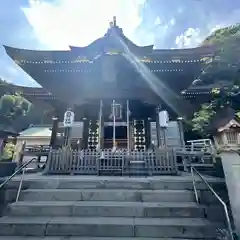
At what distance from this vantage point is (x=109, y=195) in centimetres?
495

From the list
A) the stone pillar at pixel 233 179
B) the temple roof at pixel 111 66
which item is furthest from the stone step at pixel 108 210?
the temple roof at pixel 111 66


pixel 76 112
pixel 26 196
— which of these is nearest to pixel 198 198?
pixel 26 196

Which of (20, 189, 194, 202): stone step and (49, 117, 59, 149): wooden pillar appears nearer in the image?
(20, 189, 194, 202): stone step

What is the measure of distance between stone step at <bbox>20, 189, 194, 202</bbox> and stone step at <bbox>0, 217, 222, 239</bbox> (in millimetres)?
941

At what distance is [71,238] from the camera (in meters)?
3.59

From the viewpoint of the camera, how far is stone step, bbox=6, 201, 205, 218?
4.27 metres

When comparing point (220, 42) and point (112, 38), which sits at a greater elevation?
point (220, 42)

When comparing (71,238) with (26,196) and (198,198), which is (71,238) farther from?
(198,198)

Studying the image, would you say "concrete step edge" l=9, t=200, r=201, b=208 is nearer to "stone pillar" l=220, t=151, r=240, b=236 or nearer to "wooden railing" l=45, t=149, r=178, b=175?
"stone pillar" l=220, t=151, r=240, b=236

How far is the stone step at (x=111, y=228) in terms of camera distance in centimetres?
368

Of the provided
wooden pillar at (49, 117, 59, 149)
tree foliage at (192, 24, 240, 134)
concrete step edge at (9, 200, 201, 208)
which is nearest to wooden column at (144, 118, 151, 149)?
tree foliage at (192, 24, 240, 134)

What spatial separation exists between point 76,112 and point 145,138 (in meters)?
4.27

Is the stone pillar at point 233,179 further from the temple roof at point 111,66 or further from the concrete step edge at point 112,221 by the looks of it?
the temple roof at point 111,66

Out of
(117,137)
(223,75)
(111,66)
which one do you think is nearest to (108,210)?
(111,66)
